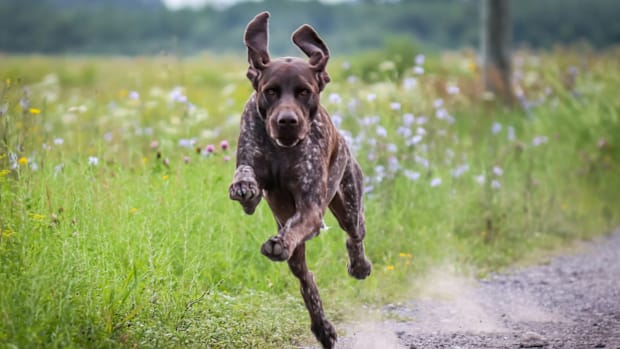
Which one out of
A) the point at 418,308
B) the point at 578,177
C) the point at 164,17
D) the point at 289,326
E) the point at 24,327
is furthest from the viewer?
the point at 164,17

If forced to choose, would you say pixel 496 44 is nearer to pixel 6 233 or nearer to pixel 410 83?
pixel 410 83

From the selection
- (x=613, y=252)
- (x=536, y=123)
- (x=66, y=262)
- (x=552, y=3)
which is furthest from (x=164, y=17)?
(x=66, y=262)

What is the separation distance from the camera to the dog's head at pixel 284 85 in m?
4.41

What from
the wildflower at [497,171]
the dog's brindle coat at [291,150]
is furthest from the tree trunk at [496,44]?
the dog's brindle coat at [291,150]

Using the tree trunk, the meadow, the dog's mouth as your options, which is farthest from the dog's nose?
the tree trunk

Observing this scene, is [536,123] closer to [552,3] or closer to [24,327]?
[24,327]

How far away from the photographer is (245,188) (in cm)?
436

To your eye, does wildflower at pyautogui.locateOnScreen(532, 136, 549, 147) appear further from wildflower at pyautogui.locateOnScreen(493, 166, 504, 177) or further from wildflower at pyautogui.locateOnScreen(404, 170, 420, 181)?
wildflower at pyautogui.locateOnScreen(404, 170, 420, 181)

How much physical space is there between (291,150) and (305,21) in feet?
123

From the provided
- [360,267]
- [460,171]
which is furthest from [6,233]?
[460,171]

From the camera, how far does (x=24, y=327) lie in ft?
14.5

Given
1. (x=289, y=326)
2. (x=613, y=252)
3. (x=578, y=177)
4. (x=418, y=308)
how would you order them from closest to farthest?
(x=289, y=326)
(x=418, y=308)
(x=613, y=252)
(x=578, y=177)

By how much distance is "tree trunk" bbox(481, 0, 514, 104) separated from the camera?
15055 mm

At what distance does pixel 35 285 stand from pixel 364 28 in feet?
124
